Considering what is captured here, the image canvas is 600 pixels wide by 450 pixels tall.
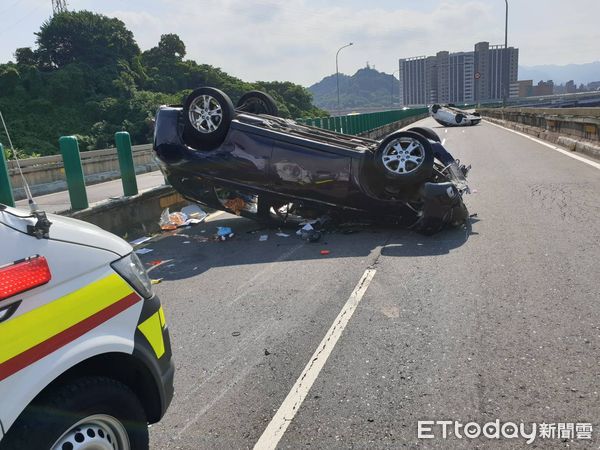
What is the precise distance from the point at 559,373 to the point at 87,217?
6.02 metres

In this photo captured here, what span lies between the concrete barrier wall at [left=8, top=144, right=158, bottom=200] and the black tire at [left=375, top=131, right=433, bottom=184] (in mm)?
8171

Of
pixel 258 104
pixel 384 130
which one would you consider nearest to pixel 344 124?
pixel 384 130

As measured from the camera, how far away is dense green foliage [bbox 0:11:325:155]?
5044 centimetres

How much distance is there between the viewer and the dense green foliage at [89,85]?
5044 cm

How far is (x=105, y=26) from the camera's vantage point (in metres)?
73.9

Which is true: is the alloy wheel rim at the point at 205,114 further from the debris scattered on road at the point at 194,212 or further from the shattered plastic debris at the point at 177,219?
the debris scattered on road at the point at 194,212

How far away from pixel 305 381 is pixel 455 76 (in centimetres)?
14094

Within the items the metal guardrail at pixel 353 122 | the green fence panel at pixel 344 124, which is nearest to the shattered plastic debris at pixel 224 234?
the metal guardrail at pixel 353 122

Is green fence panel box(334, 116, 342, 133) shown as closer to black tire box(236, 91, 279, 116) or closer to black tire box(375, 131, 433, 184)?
black tire box(236, 91, 279, 116)

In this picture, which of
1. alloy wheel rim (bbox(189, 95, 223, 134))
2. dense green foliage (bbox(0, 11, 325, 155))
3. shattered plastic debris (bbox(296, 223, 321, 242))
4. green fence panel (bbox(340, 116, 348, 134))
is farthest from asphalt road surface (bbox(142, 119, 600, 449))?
dense green foliage (bbox(0, 11, 325, 155))

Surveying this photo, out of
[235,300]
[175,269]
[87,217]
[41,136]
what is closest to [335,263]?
[235,300]

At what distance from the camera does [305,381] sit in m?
3.47

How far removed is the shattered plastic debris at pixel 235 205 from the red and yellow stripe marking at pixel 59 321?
583 cm

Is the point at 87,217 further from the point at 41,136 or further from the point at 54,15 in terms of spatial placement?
the point at 54,15
